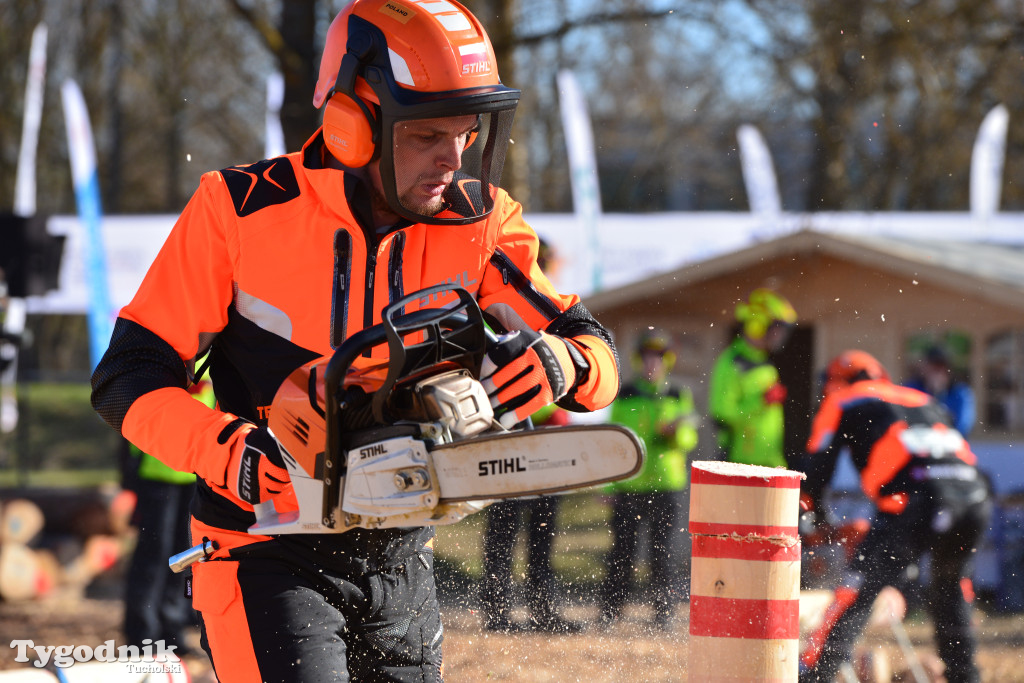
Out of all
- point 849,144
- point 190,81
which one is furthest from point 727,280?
point 190,81

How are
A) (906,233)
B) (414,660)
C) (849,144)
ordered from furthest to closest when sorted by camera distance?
(849,144) → (906,233) → (414,660)

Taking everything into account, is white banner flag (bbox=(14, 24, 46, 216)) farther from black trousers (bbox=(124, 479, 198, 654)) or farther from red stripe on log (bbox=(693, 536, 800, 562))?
red stripe on log (bbox=(693, 536, 800, 562))

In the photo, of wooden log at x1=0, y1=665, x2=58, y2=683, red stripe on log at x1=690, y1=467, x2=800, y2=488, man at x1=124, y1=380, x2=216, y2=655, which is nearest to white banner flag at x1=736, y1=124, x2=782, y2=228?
man at x1=124, y1=380, x2=216, y2=655

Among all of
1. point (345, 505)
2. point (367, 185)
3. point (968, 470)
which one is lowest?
point (968, 470)

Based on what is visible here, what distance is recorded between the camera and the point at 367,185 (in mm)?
2250

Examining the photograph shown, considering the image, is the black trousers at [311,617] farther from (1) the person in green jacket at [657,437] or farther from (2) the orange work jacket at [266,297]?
(1) the person in green jacket at [657,437]

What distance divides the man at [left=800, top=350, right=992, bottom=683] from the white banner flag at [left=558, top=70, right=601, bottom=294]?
3.24m

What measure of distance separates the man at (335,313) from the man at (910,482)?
10.7 ft

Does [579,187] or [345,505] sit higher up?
[579,187]

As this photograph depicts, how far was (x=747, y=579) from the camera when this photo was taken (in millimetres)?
2387

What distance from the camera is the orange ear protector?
217cm

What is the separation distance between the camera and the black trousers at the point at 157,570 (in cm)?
A: 580

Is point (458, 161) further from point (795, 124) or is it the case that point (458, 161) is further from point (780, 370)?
point (795, 124)

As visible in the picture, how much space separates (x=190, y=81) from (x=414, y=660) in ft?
67.9
